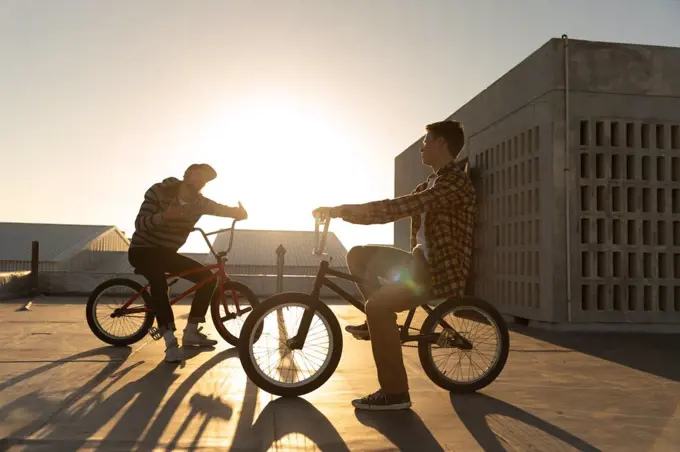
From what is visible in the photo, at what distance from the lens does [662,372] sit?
486 cm

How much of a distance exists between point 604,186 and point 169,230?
17.3 feet

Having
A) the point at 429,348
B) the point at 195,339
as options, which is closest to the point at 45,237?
the point at 195,339

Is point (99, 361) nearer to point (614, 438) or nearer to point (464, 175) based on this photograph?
point (464, 175)

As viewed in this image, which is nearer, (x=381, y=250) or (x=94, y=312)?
(x=381, y=250)

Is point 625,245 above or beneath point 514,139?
beneath

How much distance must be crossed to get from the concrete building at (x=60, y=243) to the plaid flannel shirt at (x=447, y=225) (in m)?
35.8

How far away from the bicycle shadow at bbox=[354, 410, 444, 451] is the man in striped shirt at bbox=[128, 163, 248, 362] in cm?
240

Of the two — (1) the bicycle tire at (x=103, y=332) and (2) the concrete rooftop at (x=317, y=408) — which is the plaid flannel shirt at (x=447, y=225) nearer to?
(2) the concrete rooftop at (x=317, y=408)

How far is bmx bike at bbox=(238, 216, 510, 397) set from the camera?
3.73 m

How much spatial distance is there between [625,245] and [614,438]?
17.1ft

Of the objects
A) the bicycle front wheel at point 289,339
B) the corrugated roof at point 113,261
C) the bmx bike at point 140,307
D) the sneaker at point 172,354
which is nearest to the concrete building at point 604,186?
the bmx bike at point 140,307

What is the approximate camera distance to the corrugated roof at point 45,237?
41062mm

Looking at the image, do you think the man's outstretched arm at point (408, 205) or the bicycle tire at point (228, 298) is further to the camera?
the bicycle tire at point (228, 298)

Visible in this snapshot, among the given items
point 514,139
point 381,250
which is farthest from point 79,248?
point 381,250
